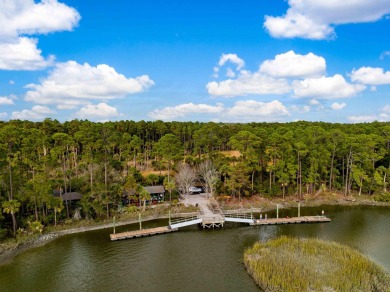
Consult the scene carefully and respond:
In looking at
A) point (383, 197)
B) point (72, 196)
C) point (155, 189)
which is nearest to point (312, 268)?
Result: point (155, 189)

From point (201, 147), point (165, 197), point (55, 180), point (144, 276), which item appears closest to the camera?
point (144, 276)

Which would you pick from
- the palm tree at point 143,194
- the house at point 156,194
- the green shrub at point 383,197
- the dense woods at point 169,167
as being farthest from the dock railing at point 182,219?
the green shrub at point 383,197

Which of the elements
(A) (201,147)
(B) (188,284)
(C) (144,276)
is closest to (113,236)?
(C) (144,276)

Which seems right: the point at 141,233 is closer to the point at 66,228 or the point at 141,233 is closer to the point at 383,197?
the point at 66,228

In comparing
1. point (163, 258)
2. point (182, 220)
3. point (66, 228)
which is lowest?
point (163, 258)

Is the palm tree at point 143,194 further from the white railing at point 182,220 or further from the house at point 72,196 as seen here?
the house at point 72,196

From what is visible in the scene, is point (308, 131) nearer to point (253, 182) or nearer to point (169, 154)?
point (253, 182)
